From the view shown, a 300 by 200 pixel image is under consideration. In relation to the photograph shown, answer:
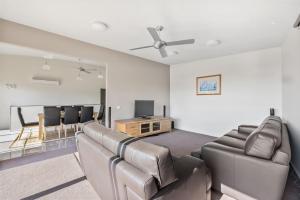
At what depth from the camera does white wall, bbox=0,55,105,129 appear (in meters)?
5.27

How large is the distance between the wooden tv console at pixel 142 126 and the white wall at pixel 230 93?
975 millimetres

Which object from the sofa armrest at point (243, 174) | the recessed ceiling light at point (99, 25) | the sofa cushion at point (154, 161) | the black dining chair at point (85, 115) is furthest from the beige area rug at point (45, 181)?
the recessed ceiling light at point (99, 25)

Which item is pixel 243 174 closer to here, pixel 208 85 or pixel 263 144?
pixel 263 144

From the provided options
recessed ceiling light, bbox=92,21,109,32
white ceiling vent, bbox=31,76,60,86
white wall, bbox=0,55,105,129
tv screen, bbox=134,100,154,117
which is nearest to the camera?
recessed ceiling light, bbox=92,21,109,32

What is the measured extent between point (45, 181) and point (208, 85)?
191 inches

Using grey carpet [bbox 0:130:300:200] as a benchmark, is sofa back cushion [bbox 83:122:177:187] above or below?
above

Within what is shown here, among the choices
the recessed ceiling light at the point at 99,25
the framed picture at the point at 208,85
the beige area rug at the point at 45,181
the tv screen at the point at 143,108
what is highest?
the recessed ceiling light at the point at 99,25

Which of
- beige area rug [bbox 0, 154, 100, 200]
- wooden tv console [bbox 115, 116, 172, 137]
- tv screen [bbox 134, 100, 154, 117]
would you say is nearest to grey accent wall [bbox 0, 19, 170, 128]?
tv screen [bbox 134, 100, 154, 117]

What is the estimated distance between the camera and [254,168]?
5.50 ft

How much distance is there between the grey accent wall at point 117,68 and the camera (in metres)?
2.90

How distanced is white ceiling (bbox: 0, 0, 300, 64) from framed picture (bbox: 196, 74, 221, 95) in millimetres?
1401

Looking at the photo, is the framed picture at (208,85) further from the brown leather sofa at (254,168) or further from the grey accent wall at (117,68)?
the brown leather sofa at (254,168)

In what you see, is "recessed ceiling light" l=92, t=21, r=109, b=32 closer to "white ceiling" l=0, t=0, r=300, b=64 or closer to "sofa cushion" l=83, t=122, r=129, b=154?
"white ceiling" l=0, t=0, r=300, b=64

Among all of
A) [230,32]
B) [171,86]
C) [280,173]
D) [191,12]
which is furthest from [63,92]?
[280,173]
